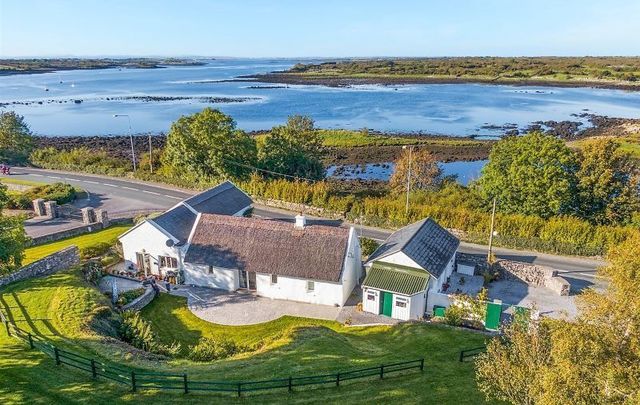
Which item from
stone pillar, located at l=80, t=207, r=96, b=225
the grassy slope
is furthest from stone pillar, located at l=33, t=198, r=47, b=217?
the grassy slope

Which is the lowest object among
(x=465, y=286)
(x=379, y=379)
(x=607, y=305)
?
(x=465, y=286)

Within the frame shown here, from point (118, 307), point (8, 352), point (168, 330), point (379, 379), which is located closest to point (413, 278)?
point (379, 379)

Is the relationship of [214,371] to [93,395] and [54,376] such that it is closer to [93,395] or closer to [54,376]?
[93,395]

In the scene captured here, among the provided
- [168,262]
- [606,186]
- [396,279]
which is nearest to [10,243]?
[168,262]

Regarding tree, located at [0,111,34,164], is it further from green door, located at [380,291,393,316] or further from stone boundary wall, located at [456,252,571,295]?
stone boundary wall, located at [456,252,571,295]

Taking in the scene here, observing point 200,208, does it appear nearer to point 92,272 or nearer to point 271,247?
point 271,247
